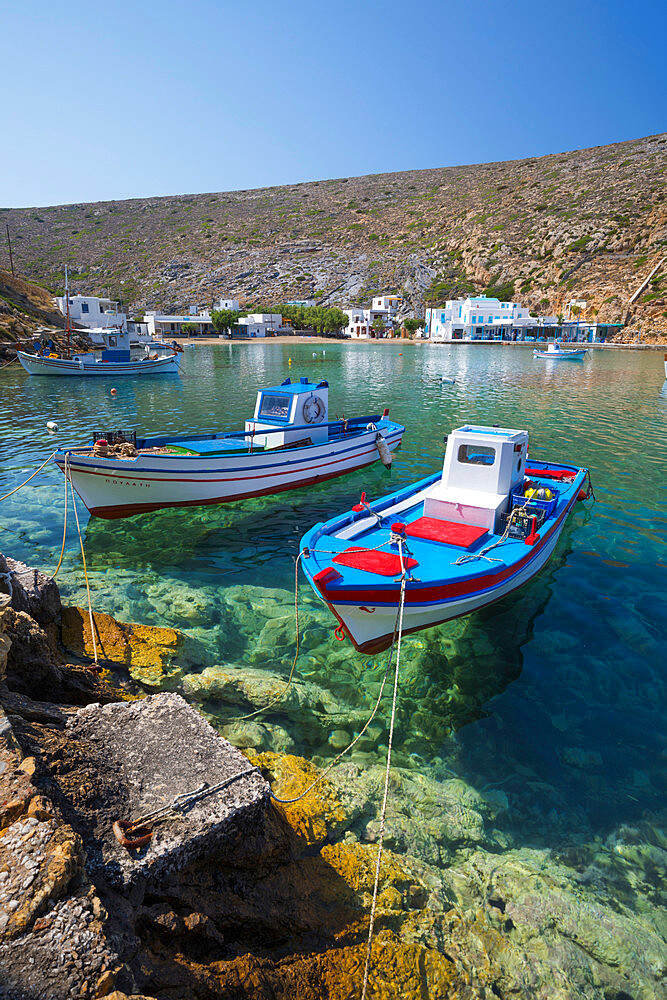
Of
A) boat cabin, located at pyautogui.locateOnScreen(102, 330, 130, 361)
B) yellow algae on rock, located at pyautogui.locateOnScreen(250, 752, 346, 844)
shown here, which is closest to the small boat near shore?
yellow algae on rock, located at pyautogui.locateOnScreen(250, 752, 346, 844)

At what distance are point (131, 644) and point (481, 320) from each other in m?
117

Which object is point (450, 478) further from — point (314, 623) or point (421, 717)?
point (421, 717)

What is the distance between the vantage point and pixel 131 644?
849 centimetres

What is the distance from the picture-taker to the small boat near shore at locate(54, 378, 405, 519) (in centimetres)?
1400

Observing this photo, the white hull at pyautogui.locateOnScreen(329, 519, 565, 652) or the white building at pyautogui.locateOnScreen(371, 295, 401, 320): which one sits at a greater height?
the white building at pyautogui.locateOnScreen(371, 295, 401, 320)

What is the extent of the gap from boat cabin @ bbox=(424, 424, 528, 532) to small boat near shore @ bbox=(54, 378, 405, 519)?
23.0 ft

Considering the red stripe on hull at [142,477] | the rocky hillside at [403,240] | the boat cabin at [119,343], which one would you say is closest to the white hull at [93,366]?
the boat cabin at [119,343]

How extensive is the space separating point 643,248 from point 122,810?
13370cm

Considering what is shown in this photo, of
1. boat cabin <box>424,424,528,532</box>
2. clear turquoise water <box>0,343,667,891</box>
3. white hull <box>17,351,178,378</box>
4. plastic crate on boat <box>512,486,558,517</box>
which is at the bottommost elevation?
clear turquoise water <box>0,343,667,891</box>

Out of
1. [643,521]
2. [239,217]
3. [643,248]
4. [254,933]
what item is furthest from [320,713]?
[239,217]

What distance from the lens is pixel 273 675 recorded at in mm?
8484

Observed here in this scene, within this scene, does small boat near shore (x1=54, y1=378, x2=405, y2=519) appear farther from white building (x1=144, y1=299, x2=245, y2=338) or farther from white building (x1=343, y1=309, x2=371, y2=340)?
white building (x1=343, y1=309, x2=371, y2=340)

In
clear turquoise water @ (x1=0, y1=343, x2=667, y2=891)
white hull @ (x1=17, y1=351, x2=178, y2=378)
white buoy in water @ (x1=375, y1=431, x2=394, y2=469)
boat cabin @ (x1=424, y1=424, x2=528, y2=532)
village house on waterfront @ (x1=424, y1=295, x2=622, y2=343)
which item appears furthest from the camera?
village house on waterfront @ (x1=424, y1=295, x2=622, y2=343)

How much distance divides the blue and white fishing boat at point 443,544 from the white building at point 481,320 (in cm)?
10696
